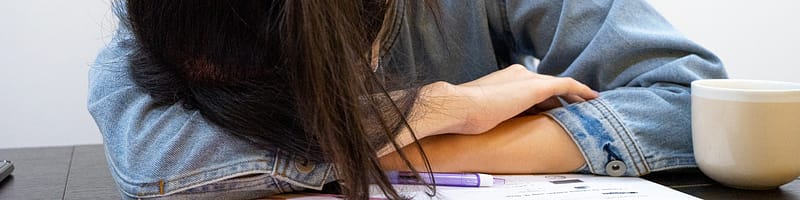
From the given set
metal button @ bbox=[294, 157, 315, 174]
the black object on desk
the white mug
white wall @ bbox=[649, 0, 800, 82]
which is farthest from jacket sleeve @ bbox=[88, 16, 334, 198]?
white wall @ bbox=[649, 0, 800, 82]

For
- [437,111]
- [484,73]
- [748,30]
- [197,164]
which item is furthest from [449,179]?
[748,30]

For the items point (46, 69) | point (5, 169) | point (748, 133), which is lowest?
point (46, 69)

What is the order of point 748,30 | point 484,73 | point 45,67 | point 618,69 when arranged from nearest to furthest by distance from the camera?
point 618,69 < point 484,73 < point 45,67 < point 748,30

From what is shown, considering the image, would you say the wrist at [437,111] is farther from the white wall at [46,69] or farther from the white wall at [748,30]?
the white wall at [748,30]

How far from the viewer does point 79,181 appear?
2.01 feet

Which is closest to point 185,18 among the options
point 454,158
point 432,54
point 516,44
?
point 454,158

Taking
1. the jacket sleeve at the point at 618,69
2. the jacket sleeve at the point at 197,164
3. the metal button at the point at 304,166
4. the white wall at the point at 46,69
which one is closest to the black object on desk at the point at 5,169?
the jacket sleeve at the point at 197,164

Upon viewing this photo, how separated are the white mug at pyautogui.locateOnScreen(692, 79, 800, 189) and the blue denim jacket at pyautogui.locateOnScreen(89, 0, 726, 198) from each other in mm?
42

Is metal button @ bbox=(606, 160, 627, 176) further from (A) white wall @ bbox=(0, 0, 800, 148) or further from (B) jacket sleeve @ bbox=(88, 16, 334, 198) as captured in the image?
(A) white wall @ bbox=(0, 0, 800, 148)

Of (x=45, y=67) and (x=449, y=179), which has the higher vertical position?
(x=449, y=179)

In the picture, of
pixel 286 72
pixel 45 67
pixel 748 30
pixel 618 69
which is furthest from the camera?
pixel 748 30

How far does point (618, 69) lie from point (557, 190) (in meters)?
0.21

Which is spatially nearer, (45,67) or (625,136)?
(625,136)

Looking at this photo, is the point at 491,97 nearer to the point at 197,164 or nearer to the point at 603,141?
the point at 603,141
